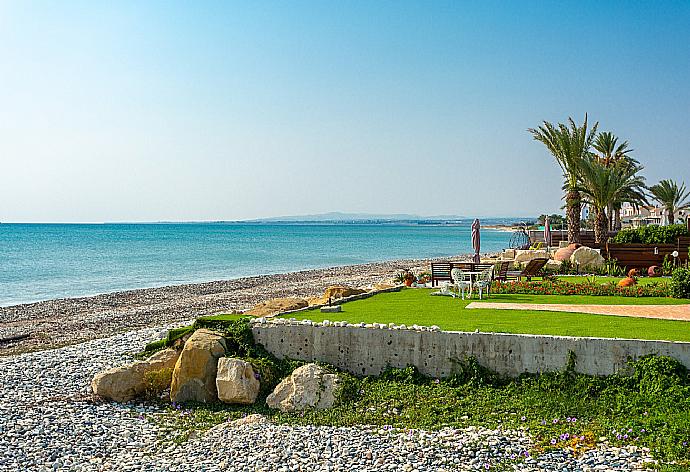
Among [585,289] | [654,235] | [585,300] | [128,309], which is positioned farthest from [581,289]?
[128,309]

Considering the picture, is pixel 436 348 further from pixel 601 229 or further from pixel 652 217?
pixel 652 217

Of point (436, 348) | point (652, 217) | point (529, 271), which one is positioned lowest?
point (436, 348)

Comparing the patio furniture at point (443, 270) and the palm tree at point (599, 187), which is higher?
the palm tree at point (599, 187)

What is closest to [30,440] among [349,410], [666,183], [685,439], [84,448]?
[84,448]

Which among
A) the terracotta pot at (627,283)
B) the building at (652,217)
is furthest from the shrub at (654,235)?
the terracotta pot at (627,283)

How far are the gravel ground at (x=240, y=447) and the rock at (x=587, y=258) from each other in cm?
1598

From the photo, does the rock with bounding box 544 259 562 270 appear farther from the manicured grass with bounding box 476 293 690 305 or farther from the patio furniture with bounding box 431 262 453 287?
the manicured grass with bounding box 476 293 690 305

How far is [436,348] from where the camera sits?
12117 mm

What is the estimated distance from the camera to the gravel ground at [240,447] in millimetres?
9133

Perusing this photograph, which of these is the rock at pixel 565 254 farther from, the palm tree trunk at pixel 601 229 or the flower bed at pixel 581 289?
the flower bed at pixel 581 289

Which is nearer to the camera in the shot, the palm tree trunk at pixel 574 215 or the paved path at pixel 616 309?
the paved path at pixel 616 309

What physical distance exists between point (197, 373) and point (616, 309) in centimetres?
952

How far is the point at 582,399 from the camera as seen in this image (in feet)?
34.6

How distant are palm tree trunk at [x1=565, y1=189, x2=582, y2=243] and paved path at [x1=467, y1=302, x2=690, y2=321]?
15.8 metres
